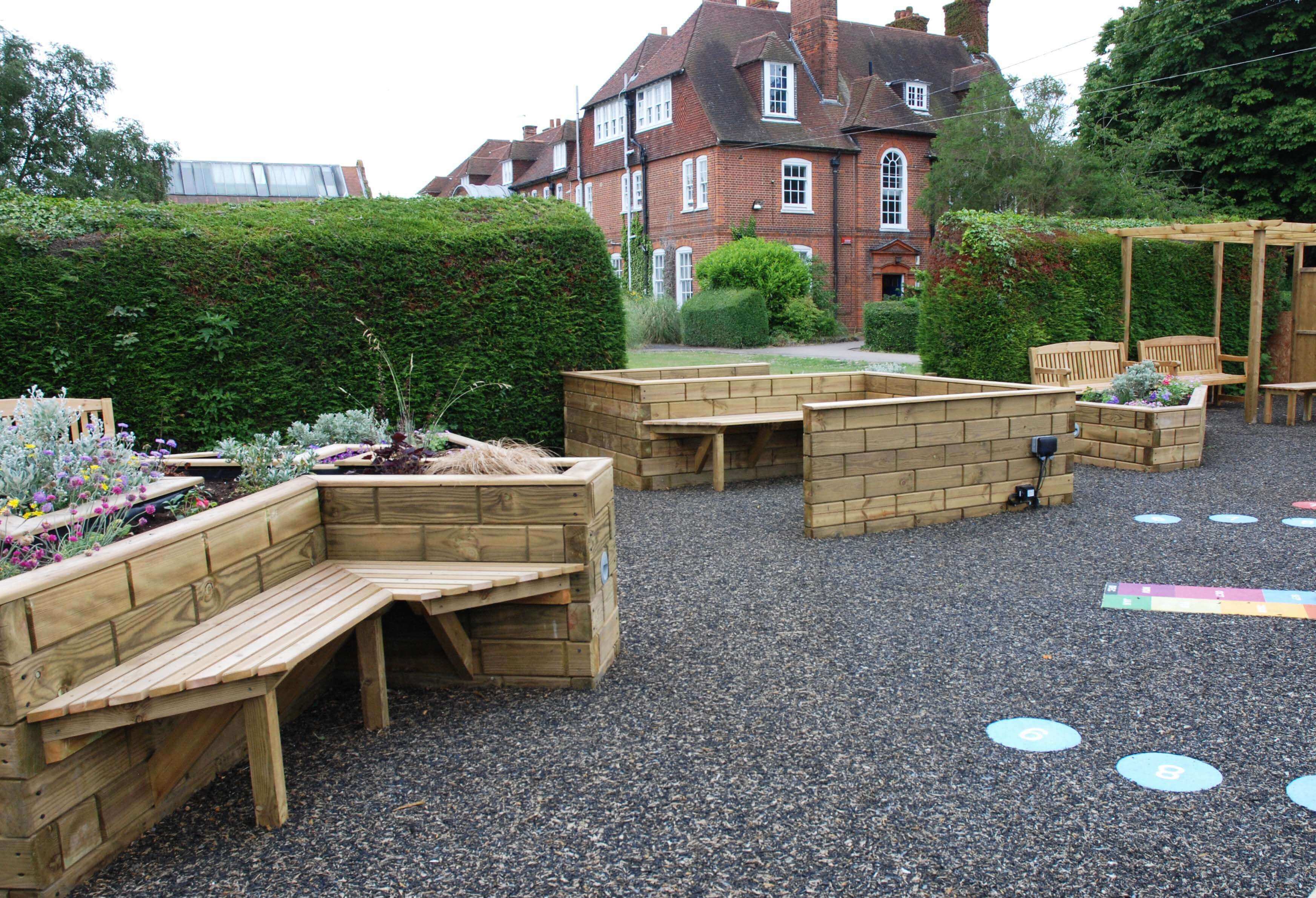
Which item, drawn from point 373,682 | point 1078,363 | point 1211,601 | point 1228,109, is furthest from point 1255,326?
point 1228,109

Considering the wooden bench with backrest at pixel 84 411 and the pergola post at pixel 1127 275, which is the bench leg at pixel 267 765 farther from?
the pergola post at pixel 1127 275

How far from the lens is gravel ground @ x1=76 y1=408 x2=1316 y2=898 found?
263 cm

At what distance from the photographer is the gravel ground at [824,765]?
263 centimetres

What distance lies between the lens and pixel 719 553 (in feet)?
20.3

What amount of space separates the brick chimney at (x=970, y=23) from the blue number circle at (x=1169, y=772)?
34.0 meters

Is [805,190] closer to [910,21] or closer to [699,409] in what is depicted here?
[910,21]

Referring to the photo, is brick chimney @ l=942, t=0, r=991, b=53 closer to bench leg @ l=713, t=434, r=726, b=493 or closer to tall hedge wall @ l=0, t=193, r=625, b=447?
tall hedge wall @ l=0, t=193, r=625, b=447

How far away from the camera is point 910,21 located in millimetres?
33125

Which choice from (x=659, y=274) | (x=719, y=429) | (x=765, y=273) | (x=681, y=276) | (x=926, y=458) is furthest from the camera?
(x=659, y=274)

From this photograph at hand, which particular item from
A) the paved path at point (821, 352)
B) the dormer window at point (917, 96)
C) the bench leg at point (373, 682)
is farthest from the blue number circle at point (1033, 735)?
the dormer window at point (917, 96)

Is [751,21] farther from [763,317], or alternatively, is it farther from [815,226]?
[763,317]

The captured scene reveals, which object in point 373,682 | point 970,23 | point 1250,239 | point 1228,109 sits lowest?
point 373,682

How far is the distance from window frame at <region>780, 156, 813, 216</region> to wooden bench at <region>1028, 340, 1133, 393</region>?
17039 millimetres

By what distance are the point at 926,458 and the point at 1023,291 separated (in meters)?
5.68
